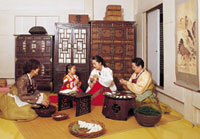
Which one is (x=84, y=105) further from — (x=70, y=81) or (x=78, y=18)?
(x=78, y=18)

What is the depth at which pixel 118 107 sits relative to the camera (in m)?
3.89

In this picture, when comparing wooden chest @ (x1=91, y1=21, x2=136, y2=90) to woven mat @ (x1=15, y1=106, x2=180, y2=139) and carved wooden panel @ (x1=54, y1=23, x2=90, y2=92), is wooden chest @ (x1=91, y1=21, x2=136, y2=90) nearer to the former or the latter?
carved wooden panel @ (x1=54, y1=23, x2=90, y2=92)

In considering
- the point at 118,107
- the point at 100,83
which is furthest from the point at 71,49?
the point at 118,107

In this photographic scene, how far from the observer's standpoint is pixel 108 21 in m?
6.56

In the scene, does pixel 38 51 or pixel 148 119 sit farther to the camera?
pixel 38 51

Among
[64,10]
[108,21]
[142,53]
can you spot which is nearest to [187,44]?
[142,53]

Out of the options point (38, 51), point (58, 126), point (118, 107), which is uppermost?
point (38, 51)

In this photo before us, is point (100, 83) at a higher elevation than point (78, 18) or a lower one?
lower

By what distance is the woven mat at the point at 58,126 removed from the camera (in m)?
3.24

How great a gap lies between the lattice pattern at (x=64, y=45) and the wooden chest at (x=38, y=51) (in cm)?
32

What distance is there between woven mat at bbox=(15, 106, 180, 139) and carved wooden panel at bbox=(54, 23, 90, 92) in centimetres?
253

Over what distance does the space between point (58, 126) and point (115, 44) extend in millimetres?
3664

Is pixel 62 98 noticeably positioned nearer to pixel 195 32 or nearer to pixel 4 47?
pixel 195 32

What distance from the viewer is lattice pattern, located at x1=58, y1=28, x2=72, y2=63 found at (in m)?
6.57
